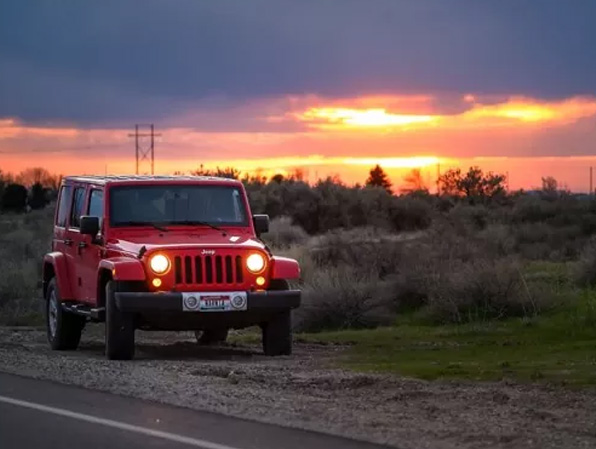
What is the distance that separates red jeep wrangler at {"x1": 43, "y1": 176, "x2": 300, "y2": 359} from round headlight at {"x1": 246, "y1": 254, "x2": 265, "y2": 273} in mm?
13

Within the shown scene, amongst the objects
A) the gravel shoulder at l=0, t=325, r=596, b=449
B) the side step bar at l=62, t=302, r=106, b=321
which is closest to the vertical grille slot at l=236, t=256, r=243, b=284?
the gravel shoulder at l=0, t=325, r=596, b=449

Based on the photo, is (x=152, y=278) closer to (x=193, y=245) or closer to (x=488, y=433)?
(x=193, y=245)

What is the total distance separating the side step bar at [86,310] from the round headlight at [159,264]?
1.30m

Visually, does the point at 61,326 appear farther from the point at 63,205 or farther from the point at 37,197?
the point at 37,197

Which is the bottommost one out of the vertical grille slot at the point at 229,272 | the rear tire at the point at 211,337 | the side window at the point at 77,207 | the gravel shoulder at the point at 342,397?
the rear tire at the point at 211,337

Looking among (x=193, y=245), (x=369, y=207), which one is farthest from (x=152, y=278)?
(x=369, y=207)

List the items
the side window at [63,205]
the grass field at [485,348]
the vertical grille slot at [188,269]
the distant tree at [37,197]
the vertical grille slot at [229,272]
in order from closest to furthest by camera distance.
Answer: the grass field at [485,348] → the vertical grille slot at [188,269] → the vertical grille slot at [229,272] → the side window at [63,205] → the distant tree at [37,197]

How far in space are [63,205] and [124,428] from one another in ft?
30.2

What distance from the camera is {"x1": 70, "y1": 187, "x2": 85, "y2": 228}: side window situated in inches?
730

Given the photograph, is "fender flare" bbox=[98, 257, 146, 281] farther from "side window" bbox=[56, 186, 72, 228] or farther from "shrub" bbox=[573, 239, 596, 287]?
"shrub" bbox=[573, 239, 596, 287]

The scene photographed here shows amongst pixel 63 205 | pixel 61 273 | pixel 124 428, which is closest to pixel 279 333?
pixel 61 273

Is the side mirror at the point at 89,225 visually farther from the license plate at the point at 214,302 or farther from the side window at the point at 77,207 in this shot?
the license plate at the point at 214,302

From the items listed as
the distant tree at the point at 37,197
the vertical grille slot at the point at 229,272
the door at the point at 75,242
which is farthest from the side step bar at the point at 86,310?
the distant tree at the point at 37,197

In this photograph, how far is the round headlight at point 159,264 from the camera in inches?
626
